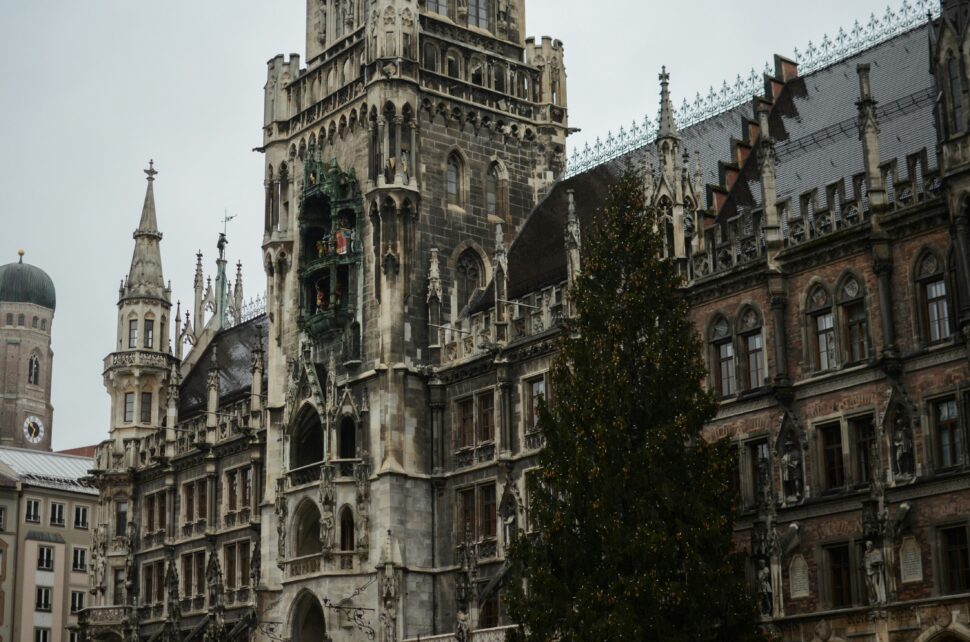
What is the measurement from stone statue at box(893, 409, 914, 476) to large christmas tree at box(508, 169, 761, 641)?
4327 millimetres

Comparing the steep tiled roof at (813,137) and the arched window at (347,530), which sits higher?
the steep tiled roof at (813,137)

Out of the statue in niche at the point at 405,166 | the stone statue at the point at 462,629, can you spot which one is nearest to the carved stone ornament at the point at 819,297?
the stone statue at the point at 462,629

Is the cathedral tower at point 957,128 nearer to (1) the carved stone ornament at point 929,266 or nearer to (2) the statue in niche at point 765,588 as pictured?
(1) the carved stone ornament at point 929,266

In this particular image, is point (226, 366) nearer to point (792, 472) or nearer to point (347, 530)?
point (347, 530)

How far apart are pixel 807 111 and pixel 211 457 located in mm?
26377

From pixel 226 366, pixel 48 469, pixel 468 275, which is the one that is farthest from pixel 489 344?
pixel 48 469

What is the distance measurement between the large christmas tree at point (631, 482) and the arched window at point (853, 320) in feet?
15.0

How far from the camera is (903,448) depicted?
35281 millimetres

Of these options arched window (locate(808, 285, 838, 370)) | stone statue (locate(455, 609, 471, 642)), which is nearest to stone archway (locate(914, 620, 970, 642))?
arched window (locate(808, 285, 838, 370))

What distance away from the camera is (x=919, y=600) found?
1330 inches

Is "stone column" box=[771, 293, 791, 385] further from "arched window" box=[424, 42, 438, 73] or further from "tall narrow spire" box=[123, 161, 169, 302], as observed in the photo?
"tall narrow spire" box=[123, 161, 169, 302]

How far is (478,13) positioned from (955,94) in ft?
77.2

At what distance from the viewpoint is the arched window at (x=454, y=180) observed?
52000 mm

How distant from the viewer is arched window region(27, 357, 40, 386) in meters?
141
